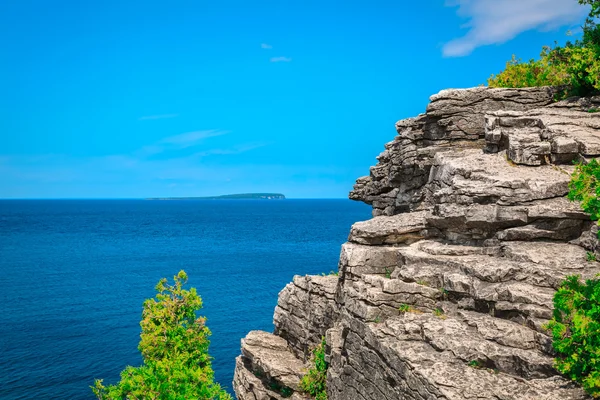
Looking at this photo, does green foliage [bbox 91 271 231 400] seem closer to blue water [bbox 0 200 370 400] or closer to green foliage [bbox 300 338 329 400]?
green foliage [bbox 300 338 329 400]

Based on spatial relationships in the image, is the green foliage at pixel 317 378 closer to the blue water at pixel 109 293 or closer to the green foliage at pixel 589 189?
the green foliage at pixel 589 189

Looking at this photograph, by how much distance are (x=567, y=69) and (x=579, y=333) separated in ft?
70.9

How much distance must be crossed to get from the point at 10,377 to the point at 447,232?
49.6 metres

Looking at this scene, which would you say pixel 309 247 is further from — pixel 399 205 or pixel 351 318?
pixel 351 318

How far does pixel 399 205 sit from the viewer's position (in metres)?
35.1

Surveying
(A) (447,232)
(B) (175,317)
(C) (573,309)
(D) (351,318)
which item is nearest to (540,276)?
(C) (573,309)

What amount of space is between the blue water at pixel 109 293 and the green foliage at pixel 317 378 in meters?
23.4

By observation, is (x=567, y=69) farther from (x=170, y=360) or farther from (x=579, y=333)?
(x=170, y=360)

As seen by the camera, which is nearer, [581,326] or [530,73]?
[581,326]

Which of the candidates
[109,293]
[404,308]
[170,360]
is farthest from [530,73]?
[109,293]

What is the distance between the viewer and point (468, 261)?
22516 millimetres

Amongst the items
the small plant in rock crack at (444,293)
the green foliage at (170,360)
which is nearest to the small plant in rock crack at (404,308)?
the small plant in rock crack at (444,293)

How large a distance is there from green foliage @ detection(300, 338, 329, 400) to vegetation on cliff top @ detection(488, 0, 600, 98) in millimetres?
21697

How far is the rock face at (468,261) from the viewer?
18203mm
